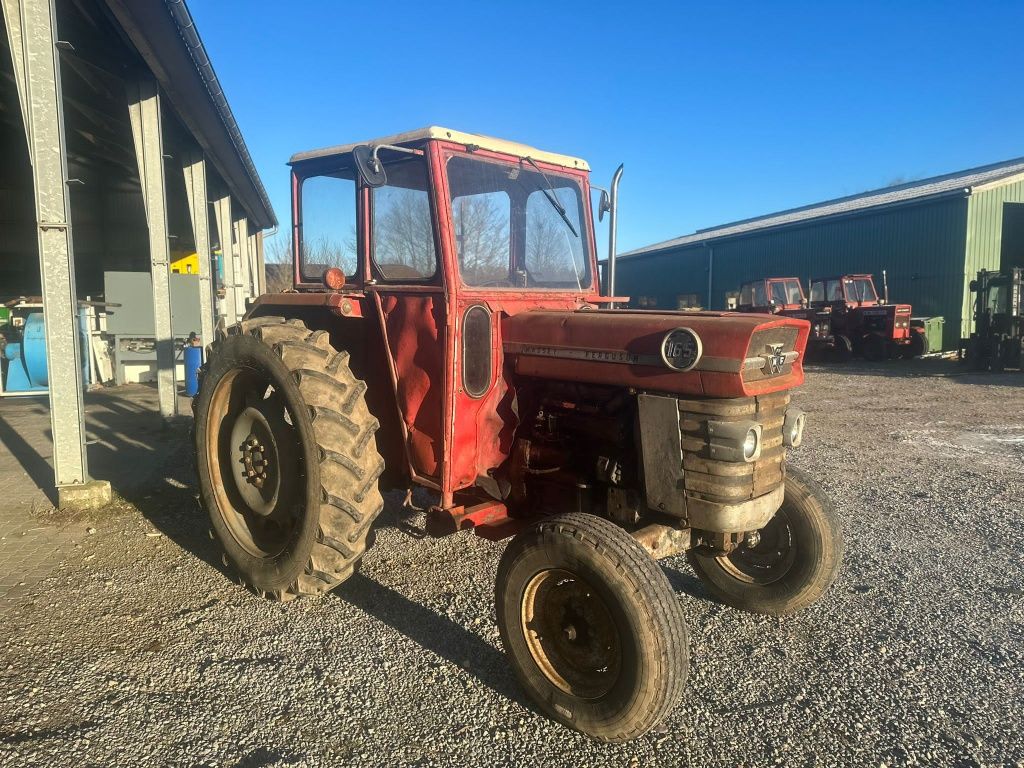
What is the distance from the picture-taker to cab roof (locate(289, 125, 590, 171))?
3.30m

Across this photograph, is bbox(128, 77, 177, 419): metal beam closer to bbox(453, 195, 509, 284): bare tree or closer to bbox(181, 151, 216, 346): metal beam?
bbox(181, 151, 216, 346): metal beam

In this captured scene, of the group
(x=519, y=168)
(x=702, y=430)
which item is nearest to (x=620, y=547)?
(x=702, y=430)

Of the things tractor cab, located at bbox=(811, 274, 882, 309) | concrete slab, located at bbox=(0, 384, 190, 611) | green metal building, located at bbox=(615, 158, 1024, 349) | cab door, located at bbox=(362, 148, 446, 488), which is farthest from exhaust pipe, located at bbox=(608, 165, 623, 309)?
tractor cab, located at bbox=(811, 274, 882, 309)

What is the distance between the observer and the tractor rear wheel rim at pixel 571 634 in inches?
102

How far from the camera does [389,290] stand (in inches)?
139

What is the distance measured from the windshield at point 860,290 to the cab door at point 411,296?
17447mm

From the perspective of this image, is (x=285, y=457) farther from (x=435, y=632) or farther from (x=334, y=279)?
(x=435, y=632)

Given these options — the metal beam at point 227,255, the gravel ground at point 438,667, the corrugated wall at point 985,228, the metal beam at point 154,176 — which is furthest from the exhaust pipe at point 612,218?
the corrugated wall at point 985,228

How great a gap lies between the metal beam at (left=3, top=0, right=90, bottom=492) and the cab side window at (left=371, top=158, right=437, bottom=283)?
8.54 ft

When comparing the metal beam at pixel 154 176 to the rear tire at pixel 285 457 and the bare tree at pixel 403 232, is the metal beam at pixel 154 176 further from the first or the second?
the bare tree at pixel 403 232

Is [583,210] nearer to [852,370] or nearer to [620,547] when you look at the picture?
[620,547]

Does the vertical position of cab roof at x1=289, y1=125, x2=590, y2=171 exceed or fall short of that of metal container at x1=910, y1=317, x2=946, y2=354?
it exceeds it

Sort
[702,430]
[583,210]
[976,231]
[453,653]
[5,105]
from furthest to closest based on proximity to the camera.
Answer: [976,231] < [5,105] < [583,210] < [453,653] < [702,430]

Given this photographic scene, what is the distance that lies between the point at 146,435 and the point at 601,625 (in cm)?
696
